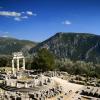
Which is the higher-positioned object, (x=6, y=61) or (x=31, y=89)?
(x=6, y=61)

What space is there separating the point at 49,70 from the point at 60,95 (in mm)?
31046

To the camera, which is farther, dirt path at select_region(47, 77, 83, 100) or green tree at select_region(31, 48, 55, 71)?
green tree at select_region(31, 48, 55, 71)

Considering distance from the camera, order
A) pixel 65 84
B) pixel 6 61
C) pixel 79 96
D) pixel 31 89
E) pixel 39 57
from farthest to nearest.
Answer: pixel 6 61, pixel 39 57, pixel 65 84, pixel 31 89, pixel 79 96

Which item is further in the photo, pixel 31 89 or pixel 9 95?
pixel 31 89

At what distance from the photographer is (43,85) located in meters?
53.4

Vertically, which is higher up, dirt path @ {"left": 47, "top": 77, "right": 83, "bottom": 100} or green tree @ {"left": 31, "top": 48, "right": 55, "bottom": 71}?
green tree @ {"left": 31, "top": 48, "right": 55, "bottom": 71}

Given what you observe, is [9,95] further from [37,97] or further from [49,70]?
[49,70]

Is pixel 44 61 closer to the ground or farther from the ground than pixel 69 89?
farther from the ground

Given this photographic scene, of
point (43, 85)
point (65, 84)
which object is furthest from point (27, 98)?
point (65, 84)

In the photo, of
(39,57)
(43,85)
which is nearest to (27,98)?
(43,85)

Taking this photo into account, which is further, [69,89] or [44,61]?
[44,61]

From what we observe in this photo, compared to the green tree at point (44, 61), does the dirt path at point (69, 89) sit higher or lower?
lower

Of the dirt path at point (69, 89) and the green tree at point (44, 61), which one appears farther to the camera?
the green tree at point (44, 61)

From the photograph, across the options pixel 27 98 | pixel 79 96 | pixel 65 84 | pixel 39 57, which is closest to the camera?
pixel 27 98
